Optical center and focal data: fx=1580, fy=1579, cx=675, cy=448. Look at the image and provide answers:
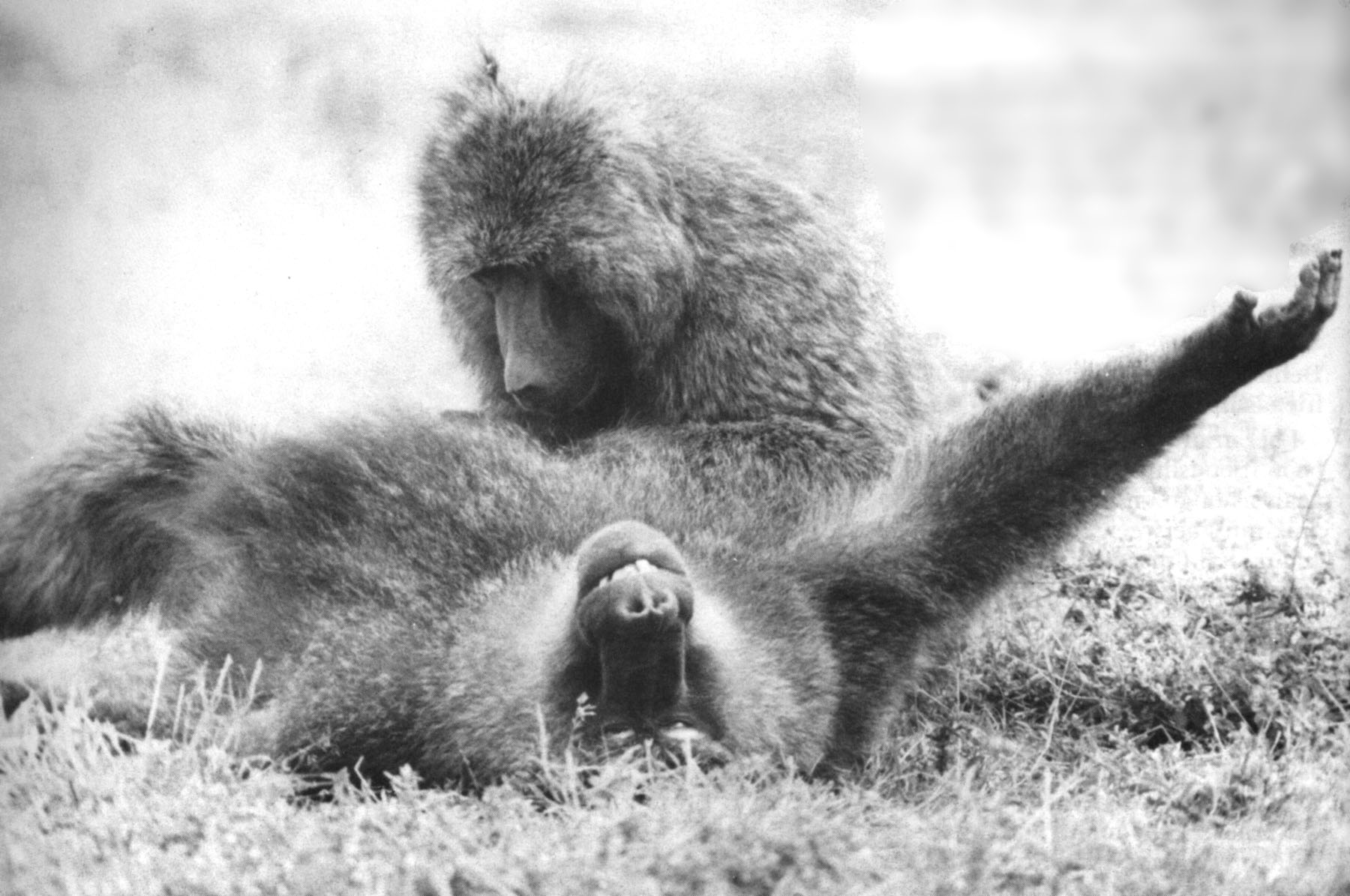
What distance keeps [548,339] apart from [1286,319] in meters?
1.81

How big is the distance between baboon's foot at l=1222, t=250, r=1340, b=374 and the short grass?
30cm

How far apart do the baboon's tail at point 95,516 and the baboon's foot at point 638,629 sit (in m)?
1.38

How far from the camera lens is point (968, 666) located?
4387 mm

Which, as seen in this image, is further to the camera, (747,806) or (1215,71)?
(1215,71)

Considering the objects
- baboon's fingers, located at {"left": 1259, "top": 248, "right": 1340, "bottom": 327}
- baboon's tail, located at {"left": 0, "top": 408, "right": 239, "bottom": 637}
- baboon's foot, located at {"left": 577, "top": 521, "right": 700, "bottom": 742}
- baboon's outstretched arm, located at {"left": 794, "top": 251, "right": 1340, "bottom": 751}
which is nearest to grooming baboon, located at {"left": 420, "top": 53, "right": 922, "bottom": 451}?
baboon's outstretched arm, located at {"left": 794, "top": 251, "right": 1340, "bottom": 751}

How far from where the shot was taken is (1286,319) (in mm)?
3232

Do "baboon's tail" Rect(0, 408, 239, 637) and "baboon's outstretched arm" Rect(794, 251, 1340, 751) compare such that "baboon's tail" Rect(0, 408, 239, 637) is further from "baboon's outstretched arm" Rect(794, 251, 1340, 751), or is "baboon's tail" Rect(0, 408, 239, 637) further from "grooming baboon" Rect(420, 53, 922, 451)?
"baboon's outstretched arm" Rect(794, 251, 1340, 751)

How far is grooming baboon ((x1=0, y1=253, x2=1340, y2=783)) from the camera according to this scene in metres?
3.27

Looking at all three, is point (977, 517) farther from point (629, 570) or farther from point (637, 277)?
point (637, 277)

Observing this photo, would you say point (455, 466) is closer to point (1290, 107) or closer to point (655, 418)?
point (655, 418)

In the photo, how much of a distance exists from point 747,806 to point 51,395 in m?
2.12

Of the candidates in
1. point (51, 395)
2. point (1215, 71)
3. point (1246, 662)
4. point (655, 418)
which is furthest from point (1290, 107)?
point (51, 395)

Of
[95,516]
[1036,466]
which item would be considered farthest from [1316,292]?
[95,516]

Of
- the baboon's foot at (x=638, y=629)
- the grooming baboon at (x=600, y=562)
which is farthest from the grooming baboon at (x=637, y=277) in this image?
the baboon's foot at (x=638, y=629)
